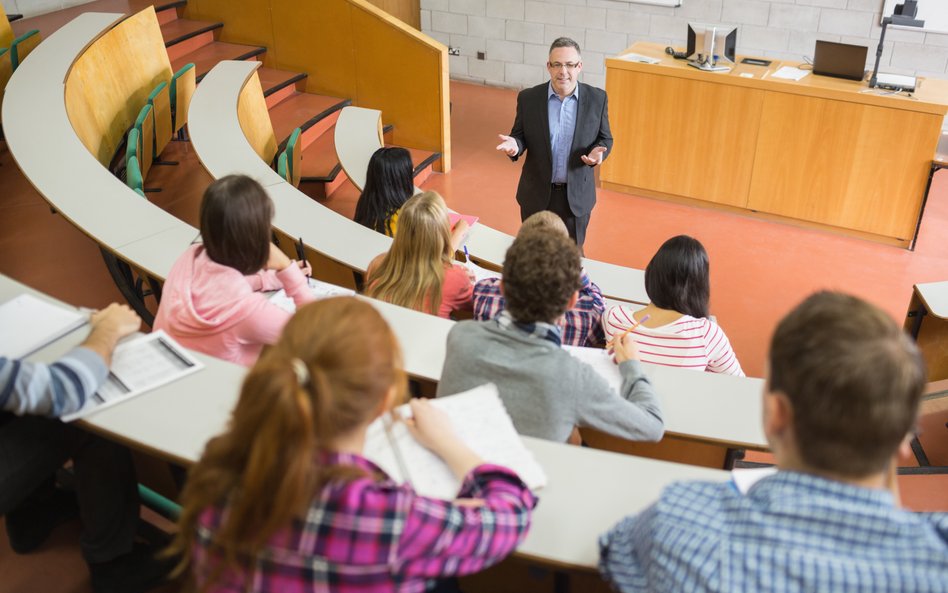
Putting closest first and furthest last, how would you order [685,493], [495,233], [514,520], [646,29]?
1. [685,493]
2. [514,520]
3. [495,233]
4. [646,29]

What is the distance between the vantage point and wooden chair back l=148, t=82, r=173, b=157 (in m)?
4.80

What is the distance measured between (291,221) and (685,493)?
2779 mm

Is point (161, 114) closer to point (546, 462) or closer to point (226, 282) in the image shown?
point (226, 282)

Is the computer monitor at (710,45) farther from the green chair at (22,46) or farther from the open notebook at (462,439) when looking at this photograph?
the open notebook at (462,439)

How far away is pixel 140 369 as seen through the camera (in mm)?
1959

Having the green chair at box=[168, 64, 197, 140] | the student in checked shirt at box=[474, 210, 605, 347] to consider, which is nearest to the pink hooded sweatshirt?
the student in checked shirt at box=[474, 210, 605, 347]

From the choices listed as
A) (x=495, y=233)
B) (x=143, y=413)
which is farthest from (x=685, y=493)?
(x=495, y=233)

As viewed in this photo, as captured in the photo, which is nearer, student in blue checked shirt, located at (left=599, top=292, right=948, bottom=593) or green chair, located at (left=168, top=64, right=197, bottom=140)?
student in blue checked shirt, located at (left=599, top=292, right=948, bottom=593)

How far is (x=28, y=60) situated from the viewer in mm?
4707

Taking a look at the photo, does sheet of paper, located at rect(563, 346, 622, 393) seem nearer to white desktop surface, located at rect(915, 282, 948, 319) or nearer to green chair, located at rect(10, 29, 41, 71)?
white desktop surface, located at rect(915, 282, 948, 319)

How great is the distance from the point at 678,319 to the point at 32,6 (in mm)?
6703

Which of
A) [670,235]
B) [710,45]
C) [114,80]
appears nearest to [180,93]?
[114,80]

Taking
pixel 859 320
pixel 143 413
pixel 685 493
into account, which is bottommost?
pixel 143 413

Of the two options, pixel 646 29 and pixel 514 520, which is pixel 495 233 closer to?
pixel 514 520
